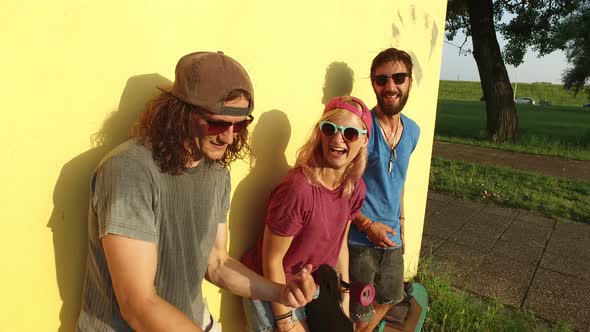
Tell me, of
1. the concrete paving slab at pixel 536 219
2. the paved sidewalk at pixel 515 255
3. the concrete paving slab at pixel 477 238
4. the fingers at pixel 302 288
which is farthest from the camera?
the concrete paving slab at pixel 536 219

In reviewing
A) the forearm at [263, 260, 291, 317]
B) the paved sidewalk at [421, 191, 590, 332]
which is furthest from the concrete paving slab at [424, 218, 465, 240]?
the forearm at [263, 260, 291, 317]

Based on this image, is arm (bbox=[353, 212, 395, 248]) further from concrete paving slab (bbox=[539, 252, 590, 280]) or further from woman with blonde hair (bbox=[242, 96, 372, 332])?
concrete paving slab (bbox=[539, 252, 590, 280])

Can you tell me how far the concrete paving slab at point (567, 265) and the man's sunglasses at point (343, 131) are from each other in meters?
3.68

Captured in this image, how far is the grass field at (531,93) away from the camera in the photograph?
53572 millimetres

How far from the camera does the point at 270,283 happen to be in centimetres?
171

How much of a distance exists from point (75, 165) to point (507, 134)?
13333 mm

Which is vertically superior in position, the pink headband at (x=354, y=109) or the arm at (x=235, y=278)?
the pink headband at (x=354, y=109)

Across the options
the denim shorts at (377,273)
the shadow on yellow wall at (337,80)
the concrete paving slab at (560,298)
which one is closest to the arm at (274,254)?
the denim shorts at (377,273)

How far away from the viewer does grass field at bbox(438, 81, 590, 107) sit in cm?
5357

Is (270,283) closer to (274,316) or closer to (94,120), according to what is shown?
(274,316)

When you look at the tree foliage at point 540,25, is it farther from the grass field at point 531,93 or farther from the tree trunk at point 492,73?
the grass field at point 531,93

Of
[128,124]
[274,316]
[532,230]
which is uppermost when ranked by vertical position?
[128,124]

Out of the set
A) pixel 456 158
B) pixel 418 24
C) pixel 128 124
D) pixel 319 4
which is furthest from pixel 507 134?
pixel 128 124

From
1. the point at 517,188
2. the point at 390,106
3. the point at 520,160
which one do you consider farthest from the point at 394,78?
the point at 520,160
